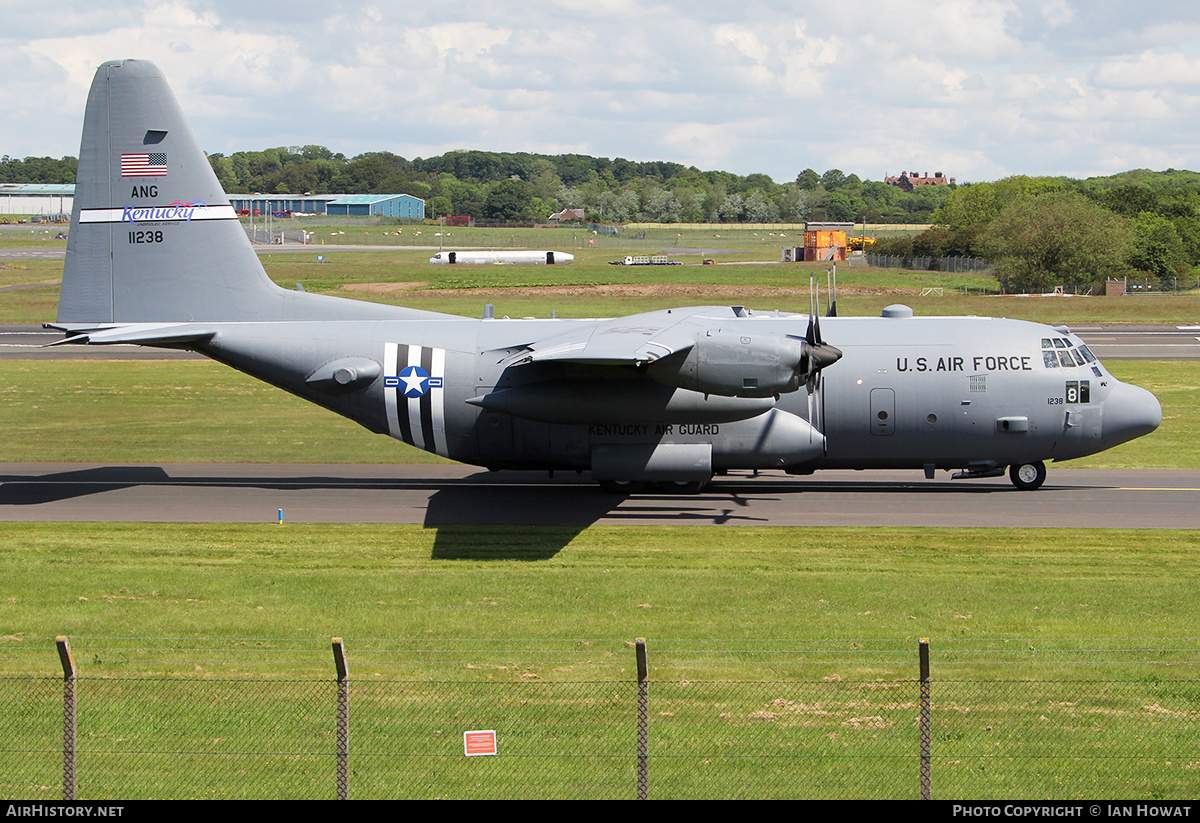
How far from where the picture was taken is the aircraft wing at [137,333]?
83.8 feet

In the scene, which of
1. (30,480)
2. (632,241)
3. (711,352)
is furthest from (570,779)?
(632,241)

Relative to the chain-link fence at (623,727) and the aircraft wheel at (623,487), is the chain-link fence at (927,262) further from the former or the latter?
the chain-link fence at (623,727)

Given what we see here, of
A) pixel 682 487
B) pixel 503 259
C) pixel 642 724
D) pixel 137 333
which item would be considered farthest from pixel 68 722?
pixel 503 259

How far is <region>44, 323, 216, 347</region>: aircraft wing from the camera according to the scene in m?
25.5

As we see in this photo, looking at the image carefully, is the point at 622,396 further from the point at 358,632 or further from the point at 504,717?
the point at 504,717

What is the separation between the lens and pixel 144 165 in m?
27.4

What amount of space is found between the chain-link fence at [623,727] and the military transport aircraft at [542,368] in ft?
30.9

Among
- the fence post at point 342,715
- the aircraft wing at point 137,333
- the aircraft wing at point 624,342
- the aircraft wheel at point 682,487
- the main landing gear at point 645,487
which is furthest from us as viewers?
the aircraft wheel at point 682,487

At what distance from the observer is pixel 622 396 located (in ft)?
80.3

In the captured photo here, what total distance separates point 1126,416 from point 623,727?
18170 mm

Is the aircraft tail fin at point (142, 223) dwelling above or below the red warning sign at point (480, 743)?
above

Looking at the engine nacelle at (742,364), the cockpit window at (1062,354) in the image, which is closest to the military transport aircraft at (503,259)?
the cockpit window at (1062,354)

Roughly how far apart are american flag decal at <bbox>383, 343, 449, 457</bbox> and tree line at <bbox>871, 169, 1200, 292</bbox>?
74.7m

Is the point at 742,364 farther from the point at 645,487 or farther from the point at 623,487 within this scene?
the point at 645,487
